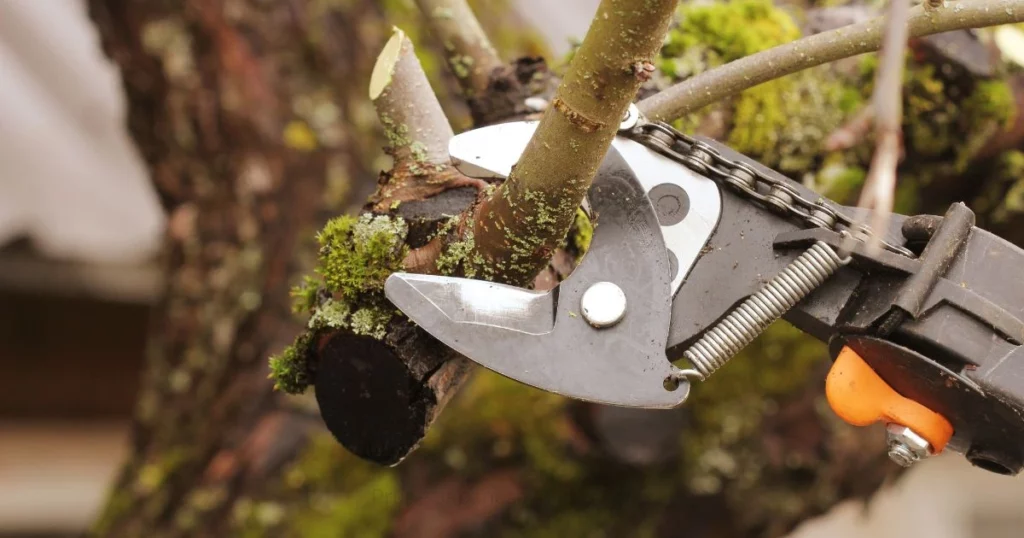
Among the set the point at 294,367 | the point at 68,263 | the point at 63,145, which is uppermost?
the point at 294,367

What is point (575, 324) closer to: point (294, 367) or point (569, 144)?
point (569, 144)

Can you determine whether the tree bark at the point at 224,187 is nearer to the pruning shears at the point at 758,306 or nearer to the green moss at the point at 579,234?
the green moss at the point at 579,234

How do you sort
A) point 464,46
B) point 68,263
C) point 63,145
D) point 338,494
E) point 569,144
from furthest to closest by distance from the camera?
point 68,263, point 63,145, point 338,494, point 464,46, point 569,144

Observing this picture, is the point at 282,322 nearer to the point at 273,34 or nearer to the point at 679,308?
the point at 273,34

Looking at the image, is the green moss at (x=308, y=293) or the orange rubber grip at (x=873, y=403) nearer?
the orange rubber grip at (x=873, y=403)

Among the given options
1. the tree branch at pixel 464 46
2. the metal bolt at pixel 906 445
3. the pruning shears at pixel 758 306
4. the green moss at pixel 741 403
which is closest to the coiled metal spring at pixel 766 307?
the pruning shears at pixel 758 306

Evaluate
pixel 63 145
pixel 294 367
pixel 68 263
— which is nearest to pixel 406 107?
pixel 294 367

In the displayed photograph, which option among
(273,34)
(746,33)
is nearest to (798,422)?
(746,33)
